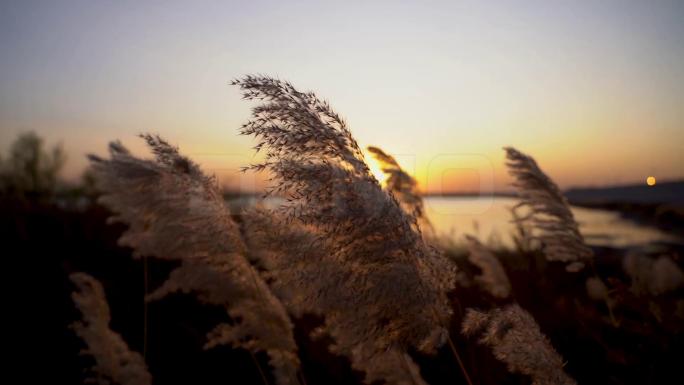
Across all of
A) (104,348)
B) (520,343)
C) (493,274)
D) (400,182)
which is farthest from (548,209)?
→ (104,348)

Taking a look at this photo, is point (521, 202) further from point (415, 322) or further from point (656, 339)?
point (415, 322)

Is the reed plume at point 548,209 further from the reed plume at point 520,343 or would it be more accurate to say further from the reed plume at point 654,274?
the reed plume at point 520,343

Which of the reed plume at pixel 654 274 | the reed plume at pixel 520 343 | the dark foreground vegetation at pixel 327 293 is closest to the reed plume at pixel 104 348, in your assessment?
the dark foreground vegetation at pixel 327 293

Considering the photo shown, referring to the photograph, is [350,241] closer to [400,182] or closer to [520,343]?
[520,343]

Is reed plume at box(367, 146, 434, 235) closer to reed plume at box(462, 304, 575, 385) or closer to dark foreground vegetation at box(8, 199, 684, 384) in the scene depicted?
dark foreground vegetation at box(8, 199, 684, 384)

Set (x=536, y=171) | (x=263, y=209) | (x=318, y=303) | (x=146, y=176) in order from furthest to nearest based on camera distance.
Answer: (x=536, y=171)
(x=146, y=176)
(x=263, y=209)
(x=318, y=303)

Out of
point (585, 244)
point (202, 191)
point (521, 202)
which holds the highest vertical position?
point (202, 191)

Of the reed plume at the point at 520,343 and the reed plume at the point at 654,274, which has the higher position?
the reed plume at the point at 520,343

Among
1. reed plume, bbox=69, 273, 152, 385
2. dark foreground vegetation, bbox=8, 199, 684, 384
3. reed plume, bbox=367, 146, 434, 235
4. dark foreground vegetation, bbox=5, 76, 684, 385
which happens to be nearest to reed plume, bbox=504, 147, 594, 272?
dark foreground vegetation, bbox=5, 76, 684, 385

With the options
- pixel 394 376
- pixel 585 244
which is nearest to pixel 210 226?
pixel 394 376
